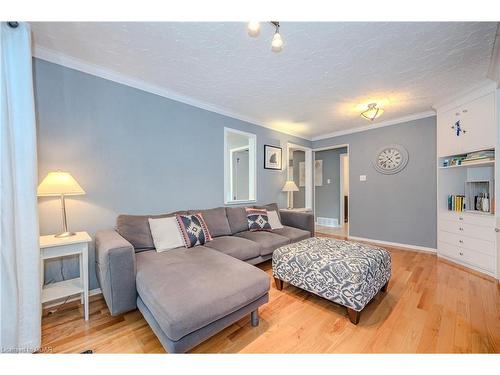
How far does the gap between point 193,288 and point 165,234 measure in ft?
3.32

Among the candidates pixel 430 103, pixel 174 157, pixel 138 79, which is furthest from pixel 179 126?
pixel 430 103

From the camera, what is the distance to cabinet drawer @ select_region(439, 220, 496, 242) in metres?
2.39

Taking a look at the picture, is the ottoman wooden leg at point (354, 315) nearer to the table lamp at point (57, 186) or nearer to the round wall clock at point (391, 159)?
the table lamp at point (57, 186)

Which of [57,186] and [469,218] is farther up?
[57,186]

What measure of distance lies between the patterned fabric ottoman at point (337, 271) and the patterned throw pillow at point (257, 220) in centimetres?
93

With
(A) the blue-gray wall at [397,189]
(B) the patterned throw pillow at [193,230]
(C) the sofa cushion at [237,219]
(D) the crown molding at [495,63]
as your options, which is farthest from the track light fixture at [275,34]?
(A) the blue-gray wall at [397,189]

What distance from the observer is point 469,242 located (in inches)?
102

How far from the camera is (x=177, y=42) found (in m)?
1.65

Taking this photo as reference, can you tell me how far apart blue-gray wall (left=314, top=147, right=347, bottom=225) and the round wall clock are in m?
1.53

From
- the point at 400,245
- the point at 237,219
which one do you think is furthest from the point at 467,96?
the point at 237,219

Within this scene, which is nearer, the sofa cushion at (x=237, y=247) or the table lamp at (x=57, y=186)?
the table lamp at (x=57, y=186)

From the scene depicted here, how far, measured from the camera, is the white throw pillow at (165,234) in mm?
2062

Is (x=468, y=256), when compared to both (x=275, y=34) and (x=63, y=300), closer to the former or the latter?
(x=275, y=34)

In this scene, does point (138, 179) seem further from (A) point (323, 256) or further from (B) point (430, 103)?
(B) point (430, 103)
